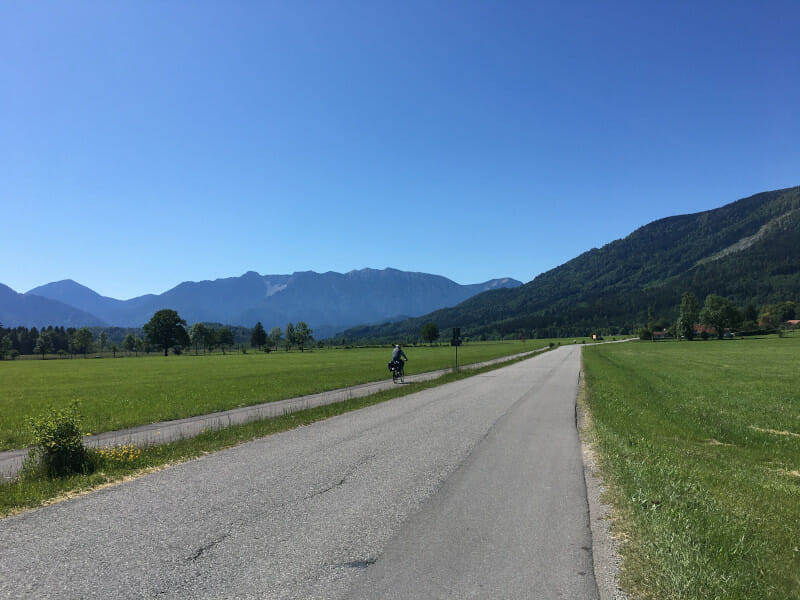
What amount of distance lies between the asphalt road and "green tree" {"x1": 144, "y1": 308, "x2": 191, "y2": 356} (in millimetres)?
155148

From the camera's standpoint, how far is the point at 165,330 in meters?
149

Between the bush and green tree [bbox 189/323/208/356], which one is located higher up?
green tree [bbox 189/323/208/356]

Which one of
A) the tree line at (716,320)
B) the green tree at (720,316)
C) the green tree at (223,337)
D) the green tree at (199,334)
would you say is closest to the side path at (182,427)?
the tree line at (716,320)

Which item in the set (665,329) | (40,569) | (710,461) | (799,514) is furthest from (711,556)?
(665,329)

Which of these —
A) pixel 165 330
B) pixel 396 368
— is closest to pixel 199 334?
pixel 165 330

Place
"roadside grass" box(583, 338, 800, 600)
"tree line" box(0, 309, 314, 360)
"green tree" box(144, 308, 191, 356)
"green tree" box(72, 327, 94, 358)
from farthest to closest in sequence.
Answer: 1. "green tree" box(72, 327, 94, 358)
2. "tree line" box(0, 309, 314, 360)
3. "green tree" box(144, 308, 191, 356)
4. "roadside grass" box(583, 338, 800, 600)

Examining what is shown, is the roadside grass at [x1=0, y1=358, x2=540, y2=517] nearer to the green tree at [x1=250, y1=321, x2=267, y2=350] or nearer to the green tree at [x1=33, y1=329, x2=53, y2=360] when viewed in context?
the green tree at [x1=250, y1=321, x2=267, y2=350]

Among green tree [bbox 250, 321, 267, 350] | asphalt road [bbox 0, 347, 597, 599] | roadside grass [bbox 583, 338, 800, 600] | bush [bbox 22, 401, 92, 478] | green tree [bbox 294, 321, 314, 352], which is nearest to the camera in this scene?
roadside grass [bbox 583, 338, 800, 600]

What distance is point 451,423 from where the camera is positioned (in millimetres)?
15523

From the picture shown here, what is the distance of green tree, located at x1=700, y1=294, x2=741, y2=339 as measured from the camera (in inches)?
5896

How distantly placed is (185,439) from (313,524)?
353 inches

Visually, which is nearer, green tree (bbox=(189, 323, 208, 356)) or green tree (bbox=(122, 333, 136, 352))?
green tree (bbox=(189, 323, 208, 356))

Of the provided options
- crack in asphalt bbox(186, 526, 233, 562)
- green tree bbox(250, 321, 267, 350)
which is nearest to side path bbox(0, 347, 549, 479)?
crack in asphalt bbox(186, 526, 233, 562)

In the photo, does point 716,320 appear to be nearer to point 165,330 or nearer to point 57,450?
point 57,450
